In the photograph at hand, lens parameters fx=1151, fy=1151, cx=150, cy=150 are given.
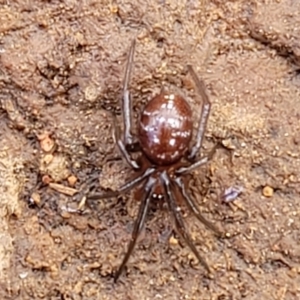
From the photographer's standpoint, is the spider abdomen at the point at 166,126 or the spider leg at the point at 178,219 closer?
the spider abdomen at the point at 166,126

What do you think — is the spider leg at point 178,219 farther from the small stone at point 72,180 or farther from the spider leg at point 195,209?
the small stone at point 72,180

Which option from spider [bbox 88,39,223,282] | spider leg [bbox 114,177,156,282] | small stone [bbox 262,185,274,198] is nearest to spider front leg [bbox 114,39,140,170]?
spider [bbox 88,39,223,282]

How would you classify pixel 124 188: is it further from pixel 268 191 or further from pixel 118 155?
pixel 268 191

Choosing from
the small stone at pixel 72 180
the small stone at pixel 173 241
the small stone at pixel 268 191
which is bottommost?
the small stone at pixel 173 241

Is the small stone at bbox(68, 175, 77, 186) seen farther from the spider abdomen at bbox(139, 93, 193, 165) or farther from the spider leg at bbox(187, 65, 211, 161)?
the spider leg at bbox(187, 65, 211, 161)

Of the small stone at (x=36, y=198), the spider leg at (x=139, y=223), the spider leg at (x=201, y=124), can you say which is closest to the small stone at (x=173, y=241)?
the spider leg at (x=139, y=223)

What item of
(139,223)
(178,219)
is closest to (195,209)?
(178,219)

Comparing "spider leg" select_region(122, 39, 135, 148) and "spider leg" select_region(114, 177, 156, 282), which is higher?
"spider leg" select_region(122, 39, 135, 148)
